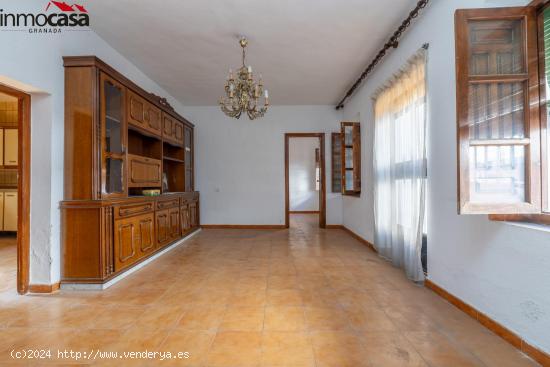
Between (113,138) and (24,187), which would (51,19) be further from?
(24,187)

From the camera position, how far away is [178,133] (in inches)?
212

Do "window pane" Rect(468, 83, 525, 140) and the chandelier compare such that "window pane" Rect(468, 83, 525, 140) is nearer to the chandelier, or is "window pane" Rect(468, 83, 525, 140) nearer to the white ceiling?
the white ceiling

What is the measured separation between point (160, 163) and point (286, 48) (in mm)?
2624

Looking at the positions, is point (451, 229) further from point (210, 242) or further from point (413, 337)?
point (210, 242)

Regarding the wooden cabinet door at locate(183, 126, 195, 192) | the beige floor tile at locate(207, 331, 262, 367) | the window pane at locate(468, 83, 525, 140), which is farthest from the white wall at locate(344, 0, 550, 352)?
the wooden cabinet door at locate(183, 126, 195, 192)

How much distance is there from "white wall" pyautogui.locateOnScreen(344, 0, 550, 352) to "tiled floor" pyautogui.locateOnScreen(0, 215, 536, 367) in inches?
9.9

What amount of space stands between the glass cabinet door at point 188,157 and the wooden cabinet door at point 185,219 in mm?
516

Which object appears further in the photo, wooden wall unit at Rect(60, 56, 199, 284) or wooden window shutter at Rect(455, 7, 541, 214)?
wooden wall unit at Rect(60, 56, 199, 284)

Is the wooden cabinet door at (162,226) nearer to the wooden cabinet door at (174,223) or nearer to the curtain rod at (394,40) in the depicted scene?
the wooden cabinet door at (174,223)

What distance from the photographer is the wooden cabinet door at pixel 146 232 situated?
369 centimetres

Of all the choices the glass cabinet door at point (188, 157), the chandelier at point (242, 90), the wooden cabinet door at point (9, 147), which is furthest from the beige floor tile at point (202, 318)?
the wooden cabinet door at point (9, 147)

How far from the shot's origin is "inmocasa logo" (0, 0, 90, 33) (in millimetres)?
2571

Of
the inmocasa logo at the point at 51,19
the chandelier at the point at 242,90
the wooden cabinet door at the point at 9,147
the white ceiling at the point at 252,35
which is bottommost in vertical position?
the wooden cabinet door at the point at 9,147

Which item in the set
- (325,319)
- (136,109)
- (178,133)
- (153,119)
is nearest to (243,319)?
(325,319)
